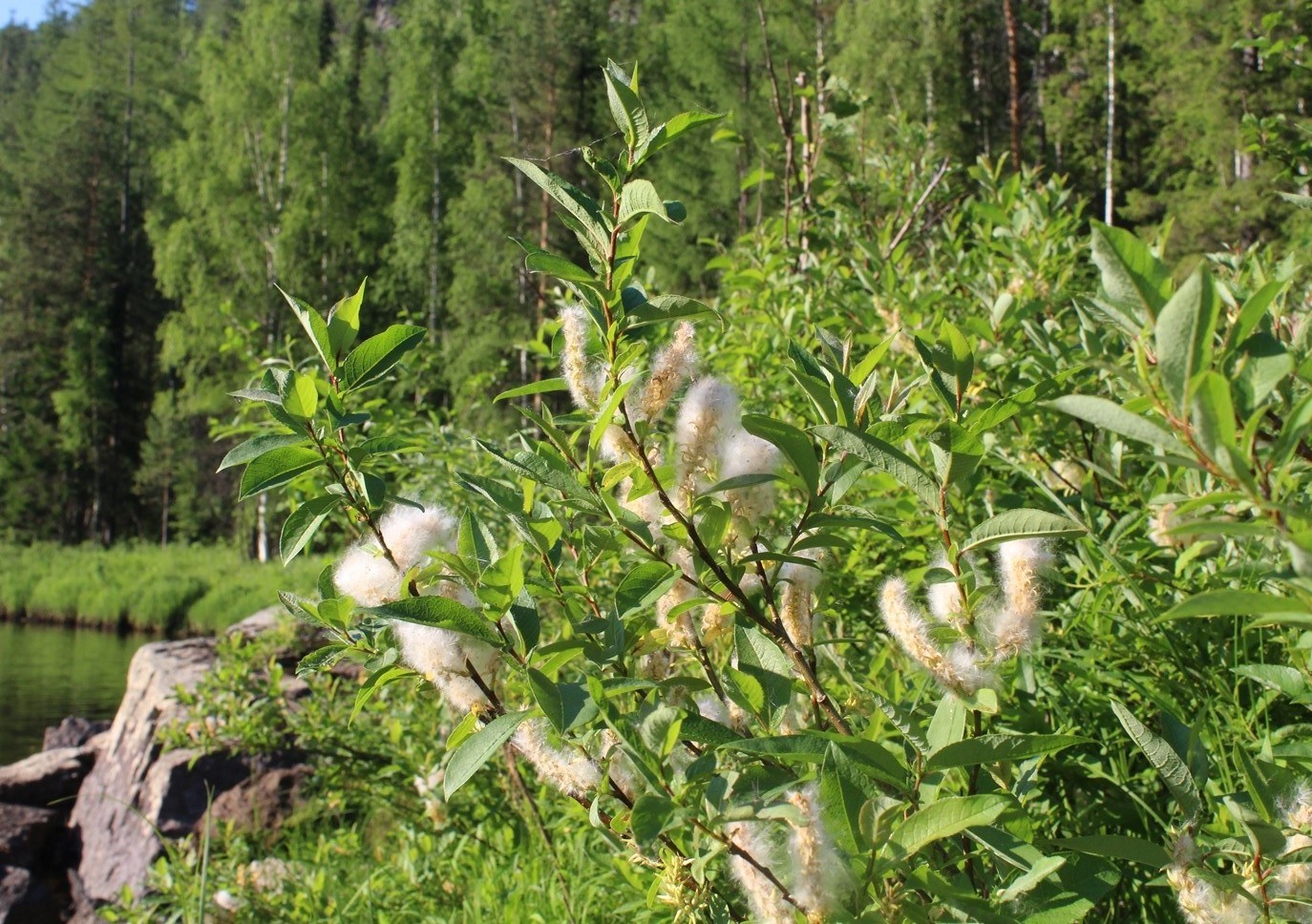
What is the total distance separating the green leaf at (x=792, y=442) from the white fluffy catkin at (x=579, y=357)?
0.16 meters

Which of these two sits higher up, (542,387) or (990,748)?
(542,387)

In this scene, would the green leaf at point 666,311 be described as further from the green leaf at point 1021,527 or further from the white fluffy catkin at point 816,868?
the white fluffy catkin at point 816,868

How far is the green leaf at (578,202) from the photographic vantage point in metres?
0.81

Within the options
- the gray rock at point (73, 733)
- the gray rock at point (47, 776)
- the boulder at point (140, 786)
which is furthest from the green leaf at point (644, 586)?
the gray rock at point (73, 733)

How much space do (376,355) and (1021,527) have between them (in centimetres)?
54

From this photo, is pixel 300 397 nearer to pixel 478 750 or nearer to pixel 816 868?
pixel 478 750

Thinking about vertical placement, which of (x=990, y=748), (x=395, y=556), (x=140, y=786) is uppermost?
(x=395, y=556)

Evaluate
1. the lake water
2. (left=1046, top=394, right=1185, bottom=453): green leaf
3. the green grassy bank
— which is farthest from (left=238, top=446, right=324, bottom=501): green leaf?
the green grassy bank

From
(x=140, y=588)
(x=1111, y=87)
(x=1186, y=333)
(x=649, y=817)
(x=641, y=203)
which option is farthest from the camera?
(x=1111, y=87)

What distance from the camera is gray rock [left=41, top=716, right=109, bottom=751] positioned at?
6672mm

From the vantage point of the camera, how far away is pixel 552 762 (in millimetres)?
878

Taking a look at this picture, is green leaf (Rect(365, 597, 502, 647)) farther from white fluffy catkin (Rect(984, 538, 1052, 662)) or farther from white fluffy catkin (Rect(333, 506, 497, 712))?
white fluffy catkin (Rect(984, 538, 1052, 662))

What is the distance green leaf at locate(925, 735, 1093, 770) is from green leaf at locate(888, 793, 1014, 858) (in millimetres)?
33

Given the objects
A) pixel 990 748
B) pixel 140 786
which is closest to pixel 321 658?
pixel 990 748
